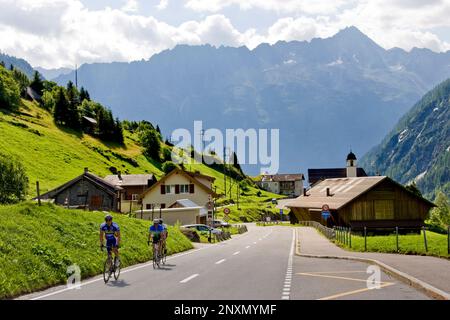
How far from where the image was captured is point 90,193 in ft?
253

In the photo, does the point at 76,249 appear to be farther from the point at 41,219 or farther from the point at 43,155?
the point at 43,155

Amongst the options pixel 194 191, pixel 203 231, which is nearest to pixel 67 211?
pixel 203 231

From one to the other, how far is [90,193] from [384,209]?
129 feet

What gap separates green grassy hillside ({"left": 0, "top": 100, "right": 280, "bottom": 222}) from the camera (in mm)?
94819

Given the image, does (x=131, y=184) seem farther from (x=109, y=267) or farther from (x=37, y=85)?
(x=109, y=267)

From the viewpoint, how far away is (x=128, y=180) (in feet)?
317

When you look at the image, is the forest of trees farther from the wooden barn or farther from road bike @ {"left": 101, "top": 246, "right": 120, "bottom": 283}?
road bike @ {"left": 101, "top": 246, "right": 120, "bottom": 283}

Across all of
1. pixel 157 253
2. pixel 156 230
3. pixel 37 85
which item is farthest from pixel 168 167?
pixel 157 253

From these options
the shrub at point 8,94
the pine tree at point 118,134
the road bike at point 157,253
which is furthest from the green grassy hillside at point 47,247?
the pine tree at point 118,134

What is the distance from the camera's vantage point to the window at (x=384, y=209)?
65.3 m

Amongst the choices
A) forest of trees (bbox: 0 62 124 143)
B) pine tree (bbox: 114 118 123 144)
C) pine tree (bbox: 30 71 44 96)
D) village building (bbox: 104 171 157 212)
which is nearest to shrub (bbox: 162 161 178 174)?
pine tree (bbox: 114 118 123 144)

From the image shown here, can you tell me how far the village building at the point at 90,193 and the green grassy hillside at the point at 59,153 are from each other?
555cm

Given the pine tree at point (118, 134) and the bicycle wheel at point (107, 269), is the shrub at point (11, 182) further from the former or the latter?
the pine tree at point (118, 134)

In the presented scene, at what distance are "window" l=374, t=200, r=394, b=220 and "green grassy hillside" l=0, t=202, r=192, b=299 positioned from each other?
4440 centimetres
